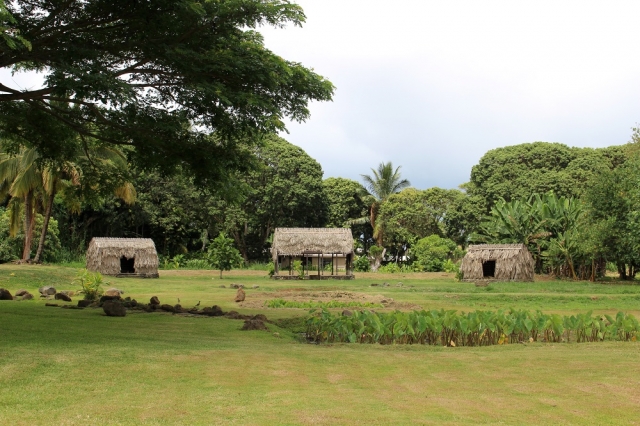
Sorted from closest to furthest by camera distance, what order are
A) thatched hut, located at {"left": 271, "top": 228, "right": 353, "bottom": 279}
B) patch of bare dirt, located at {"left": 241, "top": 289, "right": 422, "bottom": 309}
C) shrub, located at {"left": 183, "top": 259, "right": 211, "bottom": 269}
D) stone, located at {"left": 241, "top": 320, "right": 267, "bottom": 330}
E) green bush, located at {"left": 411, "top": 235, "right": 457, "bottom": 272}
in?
1. stone, located at {"left": 241, "top": 320, "right": 267, "bottom": 330}
2. patch of bare dirt, located at {"left": 241, "top": 289, "right": 422, "bottom": 309}
3. thatched hut, located at {"left": 271, "top": 228, "right": 353, "bottom": 279}
4. green bush, located at {"left": 411, "top": 235, "right": 457, "bottom": 272}
5. shrub, located at {"left": 183, "top": 259, "right": 211, "bottom": 269}

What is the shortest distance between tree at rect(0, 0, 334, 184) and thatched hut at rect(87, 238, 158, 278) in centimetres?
2033

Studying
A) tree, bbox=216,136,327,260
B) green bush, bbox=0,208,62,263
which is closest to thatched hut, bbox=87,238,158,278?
green bush, bbox=0,208,62,263

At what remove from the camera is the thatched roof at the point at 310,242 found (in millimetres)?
37188

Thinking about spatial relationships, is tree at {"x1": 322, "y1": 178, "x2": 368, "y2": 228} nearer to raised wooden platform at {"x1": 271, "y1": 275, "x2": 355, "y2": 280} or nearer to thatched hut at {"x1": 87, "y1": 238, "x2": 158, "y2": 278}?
raised wooden platform at {"x1": 271, "y1": 275, "x2": 355, "y2": 280}

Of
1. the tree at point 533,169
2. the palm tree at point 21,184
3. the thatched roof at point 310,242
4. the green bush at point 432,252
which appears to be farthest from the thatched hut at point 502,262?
the palm tree at point 21,184

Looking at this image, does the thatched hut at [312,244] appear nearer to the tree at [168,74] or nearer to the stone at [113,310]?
the stone at [113,310]

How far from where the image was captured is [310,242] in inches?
1487

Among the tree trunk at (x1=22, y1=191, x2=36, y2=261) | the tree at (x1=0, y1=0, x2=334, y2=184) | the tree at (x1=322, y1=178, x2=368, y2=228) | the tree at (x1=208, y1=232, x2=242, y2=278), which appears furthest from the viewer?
the tree at (x1=322, y1=178, x2=368, y2=228)

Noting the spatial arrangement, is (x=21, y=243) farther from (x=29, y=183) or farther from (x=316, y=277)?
(x=316, y=277)

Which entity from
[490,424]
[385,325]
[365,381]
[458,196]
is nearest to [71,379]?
[365,381]

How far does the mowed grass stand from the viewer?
6.21m

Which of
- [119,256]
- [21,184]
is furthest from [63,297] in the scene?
[119,256]

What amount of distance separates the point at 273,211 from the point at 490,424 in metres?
40.8

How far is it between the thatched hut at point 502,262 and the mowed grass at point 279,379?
69.3 ft
